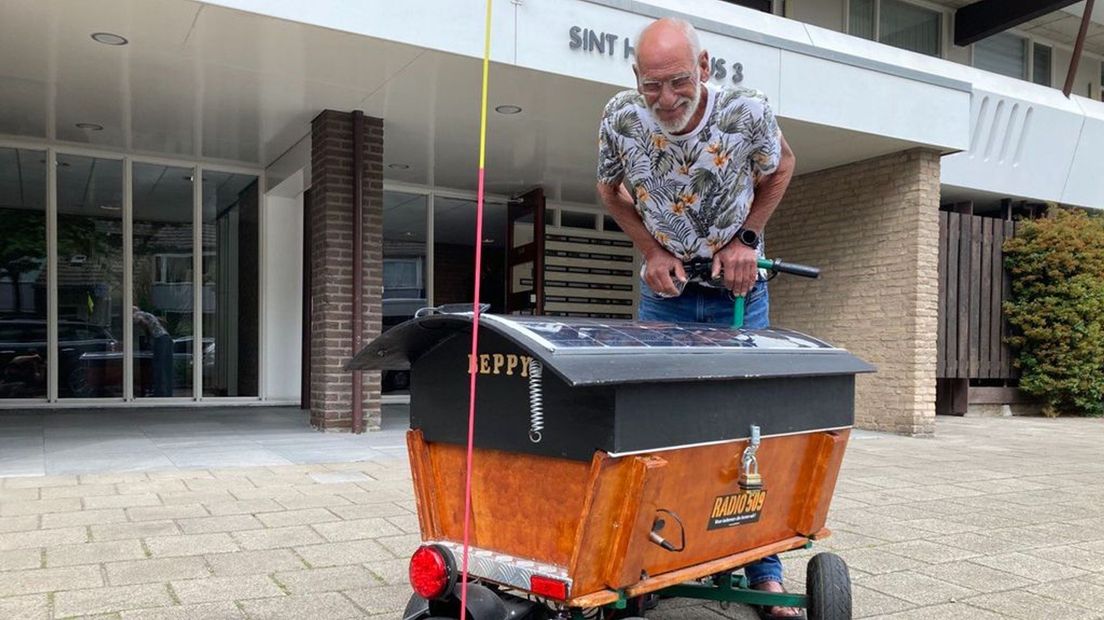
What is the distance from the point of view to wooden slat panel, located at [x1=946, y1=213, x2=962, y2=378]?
1192cm

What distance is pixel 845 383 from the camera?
2.74m

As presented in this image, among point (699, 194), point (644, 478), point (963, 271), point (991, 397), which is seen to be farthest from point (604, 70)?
point (991, 397)

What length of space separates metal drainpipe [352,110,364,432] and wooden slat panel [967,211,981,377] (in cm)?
897

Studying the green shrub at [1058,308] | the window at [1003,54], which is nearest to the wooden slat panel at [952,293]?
the green shrub at [1058,308]

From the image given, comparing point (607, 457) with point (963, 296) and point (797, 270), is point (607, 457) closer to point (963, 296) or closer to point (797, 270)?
point (797, 270)

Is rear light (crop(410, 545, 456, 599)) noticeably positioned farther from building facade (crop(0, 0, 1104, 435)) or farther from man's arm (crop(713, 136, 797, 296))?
building facade (crop(0, 0, 1104, 435))

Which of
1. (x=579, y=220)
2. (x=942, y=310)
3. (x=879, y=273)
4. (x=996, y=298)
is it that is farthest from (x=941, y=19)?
(x=579, y=220)

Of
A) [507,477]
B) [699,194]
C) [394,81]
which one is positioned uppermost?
[394,81]

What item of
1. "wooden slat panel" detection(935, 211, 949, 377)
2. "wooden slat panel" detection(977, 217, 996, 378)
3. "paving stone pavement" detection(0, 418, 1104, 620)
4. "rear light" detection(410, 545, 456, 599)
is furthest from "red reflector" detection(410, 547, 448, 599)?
"wooden slat panel" detection(977, 217, 996, 378)

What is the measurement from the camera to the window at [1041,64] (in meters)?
15.4

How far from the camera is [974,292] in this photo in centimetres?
1227

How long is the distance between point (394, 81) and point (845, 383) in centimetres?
577

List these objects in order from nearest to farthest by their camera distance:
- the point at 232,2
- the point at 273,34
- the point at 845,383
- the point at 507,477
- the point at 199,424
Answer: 1. the point at 507,477
2. the point at 845,383
3. the point at 232,2
4. the point at 273,34
5. the point at 199,424

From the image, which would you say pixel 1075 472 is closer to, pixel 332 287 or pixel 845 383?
pixel 845 383
